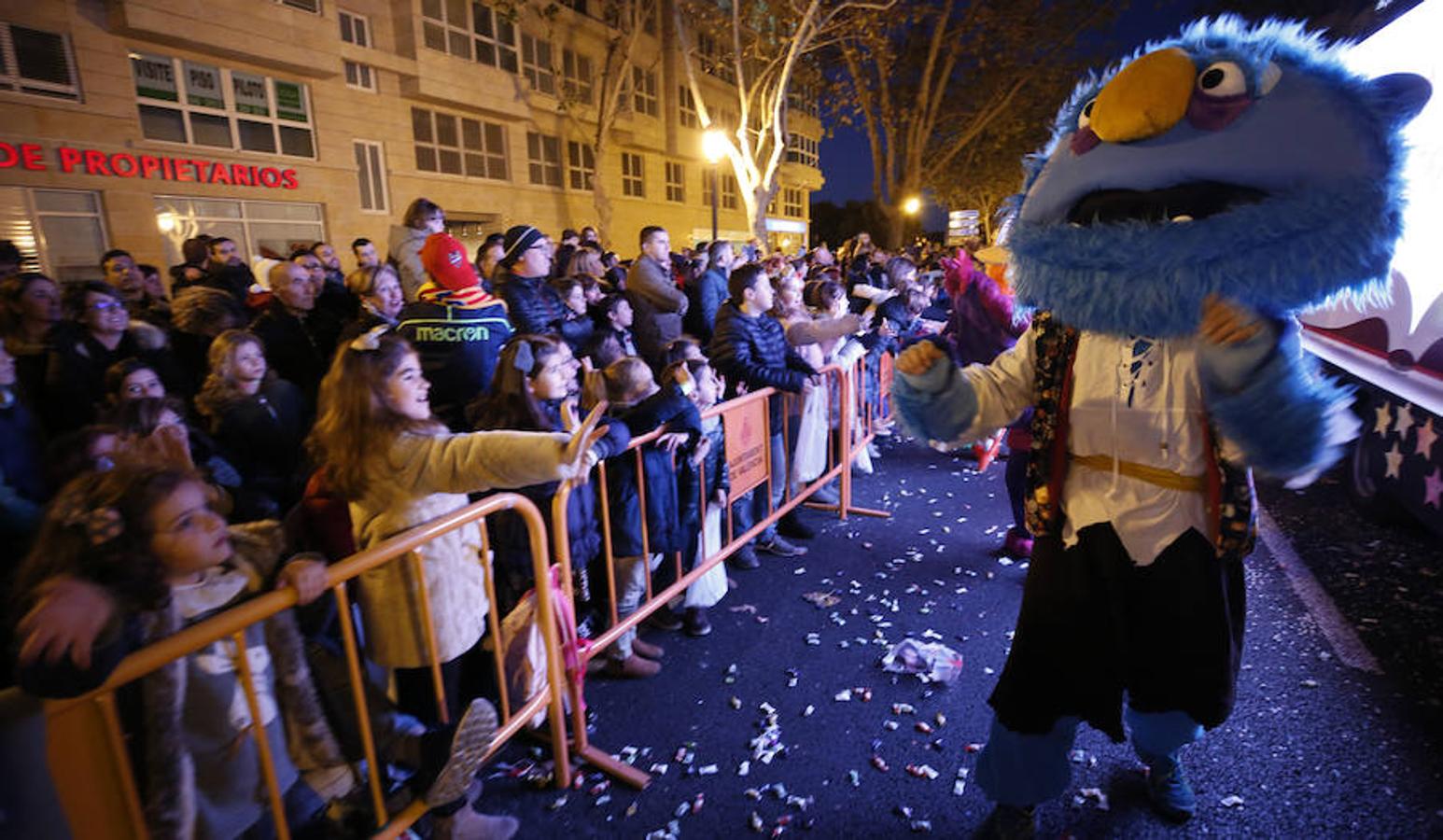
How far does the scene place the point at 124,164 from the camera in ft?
44.2

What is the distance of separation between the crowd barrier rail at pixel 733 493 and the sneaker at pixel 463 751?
58 centimetres

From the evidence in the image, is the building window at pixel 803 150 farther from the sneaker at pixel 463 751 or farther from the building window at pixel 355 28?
the sneaker at pixel 463 751

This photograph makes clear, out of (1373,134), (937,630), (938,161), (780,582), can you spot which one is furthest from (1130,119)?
(938,161)

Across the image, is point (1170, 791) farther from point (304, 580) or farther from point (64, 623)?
point (64, 623)

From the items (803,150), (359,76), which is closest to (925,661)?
(359,76)

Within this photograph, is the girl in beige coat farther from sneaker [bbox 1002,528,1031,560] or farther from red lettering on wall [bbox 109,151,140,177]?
red lettering on wall [bbox 109,151,140,177]

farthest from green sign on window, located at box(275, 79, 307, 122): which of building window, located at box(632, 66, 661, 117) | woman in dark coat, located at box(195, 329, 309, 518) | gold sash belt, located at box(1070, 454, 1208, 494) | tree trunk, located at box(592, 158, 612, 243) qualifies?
gold sash belt, located at box(1070, 454, 1208, 494)

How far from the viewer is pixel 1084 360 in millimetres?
2270

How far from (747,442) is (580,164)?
23.6m

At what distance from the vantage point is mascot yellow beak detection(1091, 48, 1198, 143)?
6.24 feet

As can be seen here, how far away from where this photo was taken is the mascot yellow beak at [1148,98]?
6.24 feet

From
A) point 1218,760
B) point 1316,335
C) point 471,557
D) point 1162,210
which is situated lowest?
point 1218,760

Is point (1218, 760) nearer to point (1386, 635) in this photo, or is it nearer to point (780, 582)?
point (1386, 635)

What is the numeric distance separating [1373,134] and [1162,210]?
52 cm
